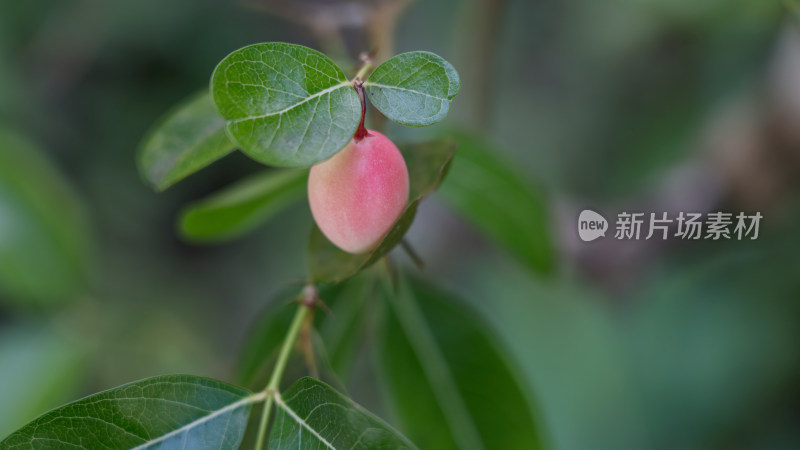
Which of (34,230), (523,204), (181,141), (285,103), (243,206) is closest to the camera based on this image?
(285,103)

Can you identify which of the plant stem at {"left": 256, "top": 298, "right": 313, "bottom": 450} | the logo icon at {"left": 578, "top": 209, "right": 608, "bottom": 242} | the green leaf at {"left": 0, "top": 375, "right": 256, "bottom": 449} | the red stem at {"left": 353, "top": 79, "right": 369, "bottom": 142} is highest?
the logo icon at {"left": 578, "top": 209, "right": 608, "bottom": 242}

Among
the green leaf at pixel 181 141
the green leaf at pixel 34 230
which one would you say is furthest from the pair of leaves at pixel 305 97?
the green leaf at pixel 34 230

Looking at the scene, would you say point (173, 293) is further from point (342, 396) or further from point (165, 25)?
point (342, 396)

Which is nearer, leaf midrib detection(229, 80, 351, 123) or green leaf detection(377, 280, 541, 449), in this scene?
leaf midrib detection(229, 80, 351, 123)

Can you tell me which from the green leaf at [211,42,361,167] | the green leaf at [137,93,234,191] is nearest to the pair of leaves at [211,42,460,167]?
the green leaf at [211,42,361,167]

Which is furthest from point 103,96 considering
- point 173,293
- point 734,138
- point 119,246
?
point 734,138

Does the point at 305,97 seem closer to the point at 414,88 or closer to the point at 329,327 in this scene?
the point at 414,88

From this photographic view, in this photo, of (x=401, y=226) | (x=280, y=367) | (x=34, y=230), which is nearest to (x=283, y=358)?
(x=280, y=367)

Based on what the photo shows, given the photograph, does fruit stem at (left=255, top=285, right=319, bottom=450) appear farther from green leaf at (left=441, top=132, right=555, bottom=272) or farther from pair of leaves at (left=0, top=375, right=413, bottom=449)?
green leaf at (left=441, top=132, right=555, bottom=272)
